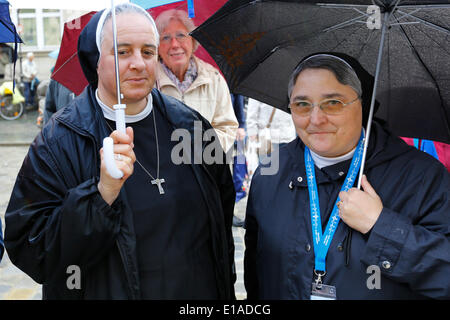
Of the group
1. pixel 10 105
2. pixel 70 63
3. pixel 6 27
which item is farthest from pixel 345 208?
pixel 10 105

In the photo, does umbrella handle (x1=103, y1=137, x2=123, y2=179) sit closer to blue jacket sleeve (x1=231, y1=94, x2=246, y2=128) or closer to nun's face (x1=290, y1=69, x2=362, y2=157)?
nun's face (x1=290, y1=69, x2=362, y2=157)

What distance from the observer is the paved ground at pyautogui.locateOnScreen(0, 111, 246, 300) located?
5014 millimetres

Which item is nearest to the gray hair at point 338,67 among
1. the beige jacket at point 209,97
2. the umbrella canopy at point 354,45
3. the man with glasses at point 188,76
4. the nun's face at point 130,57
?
the umbrella canopy at point 354,45

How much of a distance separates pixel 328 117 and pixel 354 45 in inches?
20.0

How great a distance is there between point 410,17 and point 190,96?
2.20m

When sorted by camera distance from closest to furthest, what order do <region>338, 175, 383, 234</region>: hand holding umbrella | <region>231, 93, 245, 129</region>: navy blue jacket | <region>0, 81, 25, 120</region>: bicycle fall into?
<region>338, 175, 383, 234</region>: hand holding umbrella, <region>231, 93, 245, 129</region>: navy blue jacket, <region>0, 81, 25, 120</region>: bicycle

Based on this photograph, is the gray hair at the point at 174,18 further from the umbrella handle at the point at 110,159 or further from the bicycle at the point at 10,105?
the bicycle at the point at 10,105

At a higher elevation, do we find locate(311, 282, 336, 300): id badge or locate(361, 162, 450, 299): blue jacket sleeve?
locate(361, 162, 450, 299): blue jacket sleeve

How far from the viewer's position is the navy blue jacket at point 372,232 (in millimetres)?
1993

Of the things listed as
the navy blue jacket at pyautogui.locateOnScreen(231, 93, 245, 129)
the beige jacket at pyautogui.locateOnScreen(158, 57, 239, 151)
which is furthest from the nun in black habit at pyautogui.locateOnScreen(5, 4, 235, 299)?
the navy blue jacket at pyautogui.locateOnScreen(231, 93, 245, 129)

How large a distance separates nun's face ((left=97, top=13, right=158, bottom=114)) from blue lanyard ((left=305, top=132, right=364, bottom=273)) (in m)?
0.87

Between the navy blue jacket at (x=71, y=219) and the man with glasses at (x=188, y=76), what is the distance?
5.63 feet

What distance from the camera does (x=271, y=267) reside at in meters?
2.37

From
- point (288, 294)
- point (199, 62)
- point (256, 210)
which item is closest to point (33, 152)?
point (256, 210)
